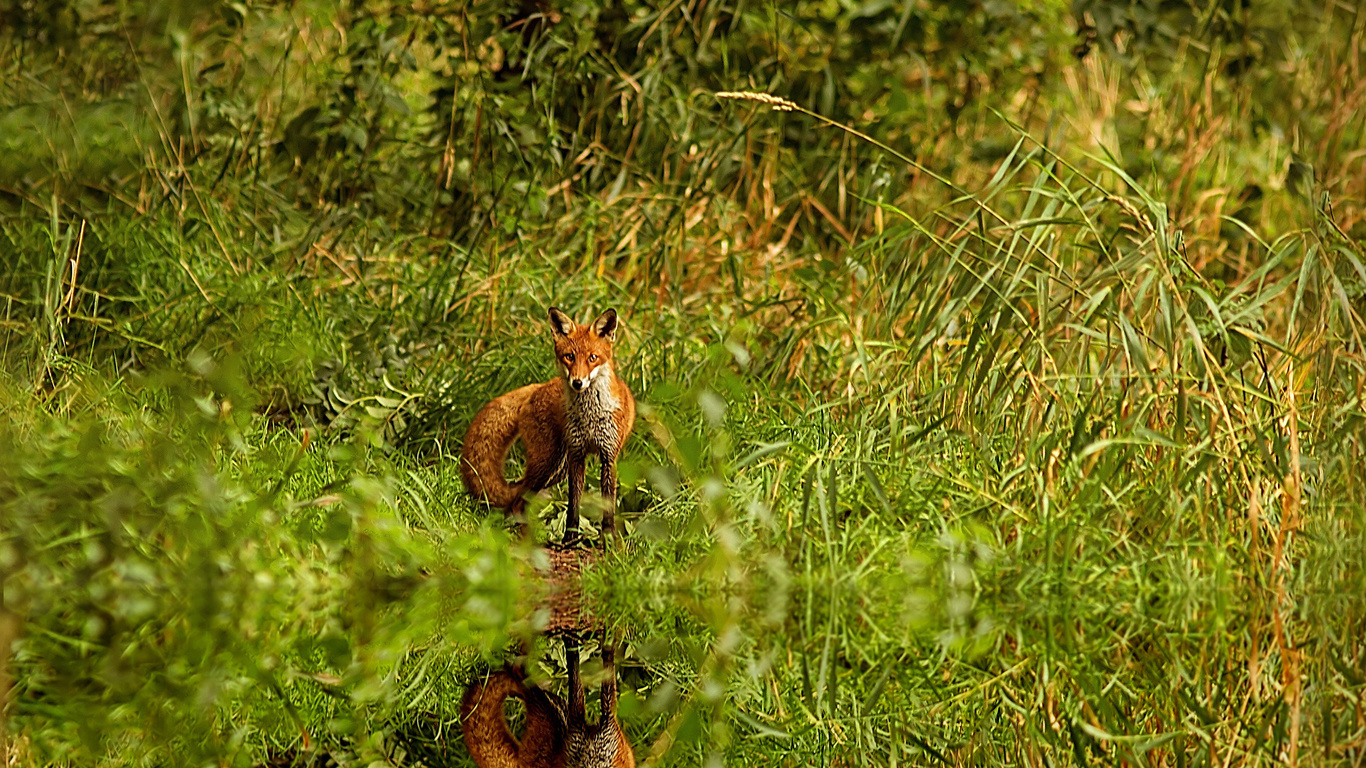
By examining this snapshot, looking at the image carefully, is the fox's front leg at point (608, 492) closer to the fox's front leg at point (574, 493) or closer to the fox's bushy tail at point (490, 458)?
the fox's front leg at point (574, 493)

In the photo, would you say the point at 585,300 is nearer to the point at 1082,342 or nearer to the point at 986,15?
the point at 1082,342

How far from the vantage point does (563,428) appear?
190 inches

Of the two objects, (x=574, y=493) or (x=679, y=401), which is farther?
(x=679, y=401)

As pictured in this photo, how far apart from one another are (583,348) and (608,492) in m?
0.48

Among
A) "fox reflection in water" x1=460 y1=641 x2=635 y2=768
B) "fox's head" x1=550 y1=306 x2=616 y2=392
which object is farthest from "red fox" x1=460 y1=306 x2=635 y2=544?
"fox reflection in water" x1=460 y1=641 x2=635 y2=768

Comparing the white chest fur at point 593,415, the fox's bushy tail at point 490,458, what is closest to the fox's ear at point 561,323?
the white chest fur at point 593,415

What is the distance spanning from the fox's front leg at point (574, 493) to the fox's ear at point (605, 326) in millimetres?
379

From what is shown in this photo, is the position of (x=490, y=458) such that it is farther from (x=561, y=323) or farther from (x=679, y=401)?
(x=679, y=401)

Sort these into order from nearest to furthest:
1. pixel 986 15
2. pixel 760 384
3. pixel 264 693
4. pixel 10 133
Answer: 1. pixel 264 693
2. pixel 760 384
3. pixel 10 133
4. pixel 986 15

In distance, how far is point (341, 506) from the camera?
14.2 feet

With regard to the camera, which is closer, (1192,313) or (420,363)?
(1192,313)

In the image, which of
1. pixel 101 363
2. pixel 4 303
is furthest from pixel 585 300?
pixel 4 303

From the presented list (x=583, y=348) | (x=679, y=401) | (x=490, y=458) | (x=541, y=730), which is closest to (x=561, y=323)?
(x=583, y=348)

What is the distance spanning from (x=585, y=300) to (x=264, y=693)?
2548mm
